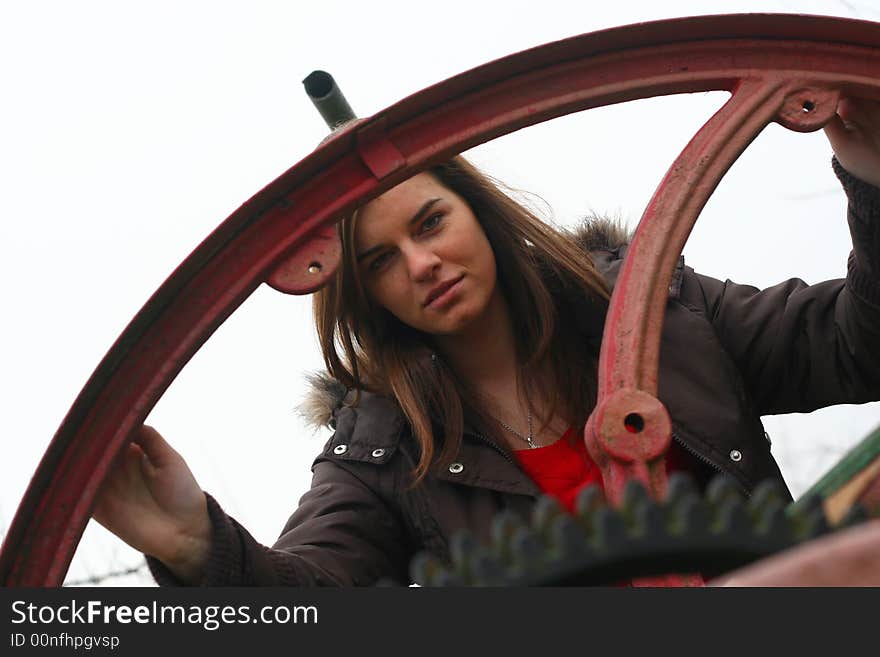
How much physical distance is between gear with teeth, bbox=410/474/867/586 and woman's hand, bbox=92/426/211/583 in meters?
0.63

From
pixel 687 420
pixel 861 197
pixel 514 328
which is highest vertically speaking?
pixel 514 328

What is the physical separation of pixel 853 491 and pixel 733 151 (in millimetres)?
543

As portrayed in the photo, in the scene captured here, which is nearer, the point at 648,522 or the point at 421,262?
the point at 648,522

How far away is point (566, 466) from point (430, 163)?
536 mm

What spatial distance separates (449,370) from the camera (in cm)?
164

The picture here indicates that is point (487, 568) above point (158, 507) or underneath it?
underneath

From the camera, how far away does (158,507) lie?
123 cm

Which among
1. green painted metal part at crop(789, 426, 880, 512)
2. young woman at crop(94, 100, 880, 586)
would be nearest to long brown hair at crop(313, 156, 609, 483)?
young woman at crop(94, 100, 880, 586)

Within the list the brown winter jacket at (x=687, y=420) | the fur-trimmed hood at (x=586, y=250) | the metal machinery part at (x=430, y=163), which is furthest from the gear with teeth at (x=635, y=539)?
the fur-trimmed hood at (x=586, y=250)

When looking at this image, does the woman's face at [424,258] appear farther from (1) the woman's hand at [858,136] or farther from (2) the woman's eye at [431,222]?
(1) the woman's hand at [858,136]

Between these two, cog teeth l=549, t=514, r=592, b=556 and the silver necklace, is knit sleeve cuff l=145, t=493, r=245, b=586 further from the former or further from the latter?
cog teeth l=549, t=514, r=592, b=556

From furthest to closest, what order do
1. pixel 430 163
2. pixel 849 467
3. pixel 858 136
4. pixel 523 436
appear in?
pixel 523 436
pixel 858 136
pixel 430 163
pixel 849 467

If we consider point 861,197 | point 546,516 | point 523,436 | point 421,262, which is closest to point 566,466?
point 523,436

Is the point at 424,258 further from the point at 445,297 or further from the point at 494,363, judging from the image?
the point at 494,363
